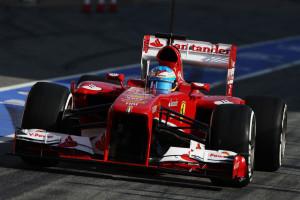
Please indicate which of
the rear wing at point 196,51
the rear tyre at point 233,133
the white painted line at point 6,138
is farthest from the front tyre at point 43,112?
the rear wing at point 196,51

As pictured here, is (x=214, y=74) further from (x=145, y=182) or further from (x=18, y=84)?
(x=145, y=182)

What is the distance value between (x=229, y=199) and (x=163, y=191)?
2.50 ft

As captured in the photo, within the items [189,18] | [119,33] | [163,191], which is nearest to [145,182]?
[163,191]

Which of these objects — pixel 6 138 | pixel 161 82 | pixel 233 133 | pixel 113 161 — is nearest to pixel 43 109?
pixel 113 161

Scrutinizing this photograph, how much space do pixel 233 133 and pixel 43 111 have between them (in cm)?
236

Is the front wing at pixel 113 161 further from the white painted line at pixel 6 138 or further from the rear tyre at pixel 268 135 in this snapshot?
the white painted line at pixel 6 138

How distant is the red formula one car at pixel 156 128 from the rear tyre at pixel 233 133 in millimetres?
12

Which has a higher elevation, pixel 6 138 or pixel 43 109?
pixel 43 109

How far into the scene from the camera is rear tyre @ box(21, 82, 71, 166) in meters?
11.1

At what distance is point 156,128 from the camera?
35.7 feet

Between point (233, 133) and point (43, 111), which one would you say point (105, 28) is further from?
point (233, 133)

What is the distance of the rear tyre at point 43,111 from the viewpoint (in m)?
11.1

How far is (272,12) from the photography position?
36906 millimetres

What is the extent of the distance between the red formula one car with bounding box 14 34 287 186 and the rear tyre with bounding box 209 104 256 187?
0.01 meters
